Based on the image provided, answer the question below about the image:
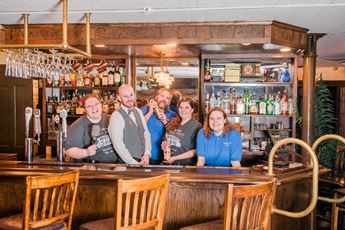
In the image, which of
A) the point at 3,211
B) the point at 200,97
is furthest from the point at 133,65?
the point at 3,211

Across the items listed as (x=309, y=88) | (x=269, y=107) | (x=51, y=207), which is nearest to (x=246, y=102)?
(x=269, y=107)

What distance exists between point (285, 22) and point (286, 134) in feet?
5.87

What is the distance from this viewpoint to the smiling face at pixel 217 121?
348cm

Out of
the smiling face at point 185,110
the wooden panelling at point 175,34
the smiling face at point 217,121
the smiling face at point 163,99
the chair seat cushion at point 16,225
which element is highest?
the wooden panelling at point 175,34

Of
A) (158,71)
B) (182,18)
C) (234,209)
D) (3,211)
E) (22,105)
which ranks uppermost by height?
(182,18)

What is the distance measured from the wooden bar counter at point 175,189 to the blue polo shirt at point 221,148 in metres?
0.43

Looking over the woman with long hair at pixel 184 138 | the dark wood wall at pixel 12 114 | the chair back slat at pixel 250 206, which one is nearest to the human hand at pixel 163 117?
the woman with long hair at pixel 184 138

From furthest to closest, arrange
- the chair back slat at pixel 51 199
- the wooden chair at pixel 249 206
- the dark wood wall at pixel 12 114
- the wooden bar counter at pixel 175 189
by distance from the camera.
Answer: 1. the dark wood wall at pixel 12 114
2. the wooden bar counter at pixel 175 189
3. the chair back slat at pixel 51 199
4. the wooden chair at pixel 249 206

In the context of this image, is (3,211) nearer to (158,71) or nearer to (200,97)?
(200,97)

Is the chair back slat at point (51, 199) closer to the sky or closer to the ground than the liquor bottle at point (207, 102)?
closer to the ground

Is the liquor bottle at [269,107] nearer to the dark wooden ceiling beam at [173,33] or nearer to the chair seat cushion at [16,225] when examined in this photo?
the dark wooden ceiling beam at [173,33]

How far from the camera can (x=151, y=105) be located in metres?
4.45

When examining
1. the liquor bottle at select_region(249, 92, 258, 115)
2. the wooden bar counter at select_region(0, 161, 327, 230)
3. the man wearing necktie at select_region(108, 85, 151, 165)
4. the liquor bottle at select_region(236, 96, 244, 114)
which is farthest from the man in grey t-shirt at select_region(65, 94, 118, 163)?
the liquor bottle at select_region(249, 92, 258, 115)

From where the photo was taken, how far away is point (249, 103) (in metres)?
5.39
